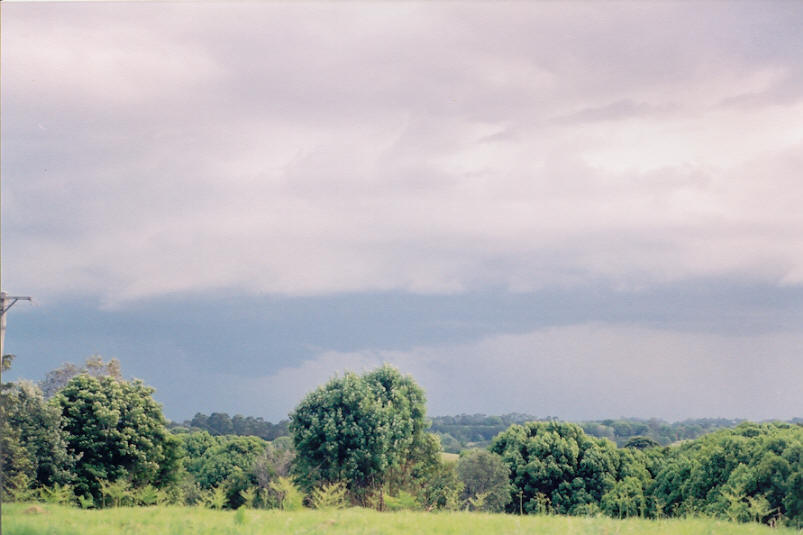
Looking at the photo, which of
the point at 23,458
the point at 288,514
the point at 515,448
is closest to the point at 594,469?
the point at 515,448

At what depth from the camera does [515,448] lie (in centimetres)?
4147

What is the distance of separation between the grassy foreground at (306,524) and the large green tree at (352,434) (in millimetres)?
14244

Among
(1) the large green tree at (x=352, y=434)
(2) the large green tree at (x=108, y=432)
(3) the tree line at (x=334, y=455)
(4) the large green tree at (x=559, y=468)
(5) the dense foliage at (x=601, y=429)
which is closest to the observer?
(3) the tree line at (x=334, y=455)

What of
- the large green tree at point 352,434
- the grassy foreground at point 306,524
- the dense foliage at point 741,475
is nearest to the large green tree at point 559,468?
the dense foliage at point 741,475

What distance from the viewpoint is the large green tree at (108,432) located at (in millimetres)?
26859

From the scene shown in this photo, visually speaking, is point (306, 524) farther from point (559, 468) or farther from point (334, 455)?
point (559, 468)

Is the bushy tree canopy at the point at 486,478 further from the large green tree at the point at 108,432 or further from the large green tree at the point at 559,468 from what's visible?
the large green tree at the point at 108,432

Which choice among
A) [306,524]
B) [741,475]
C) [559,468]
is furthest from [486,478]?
[306,524]

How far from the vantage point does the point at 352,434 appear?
85.3 ft

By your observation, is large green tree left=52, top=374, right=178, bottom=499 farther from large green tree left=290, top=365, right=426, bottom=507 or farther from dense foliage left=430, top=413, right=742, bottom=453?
dense foliage left=430, top=413, right=742, bottom=453

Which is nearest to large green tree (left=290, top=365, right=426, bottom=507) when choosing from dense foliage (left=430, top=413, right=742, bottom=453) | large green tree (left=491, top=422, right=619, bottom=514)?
large green tree (left=491, top=422, right=619, bottom=514)

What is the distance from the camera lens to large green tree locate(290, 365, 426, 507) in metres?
25.9

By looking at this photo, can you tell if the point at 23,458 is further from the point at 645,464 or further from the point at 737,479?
the point at 645,464

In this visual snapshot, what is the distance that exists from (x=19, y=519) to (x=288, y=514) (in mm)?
3970
